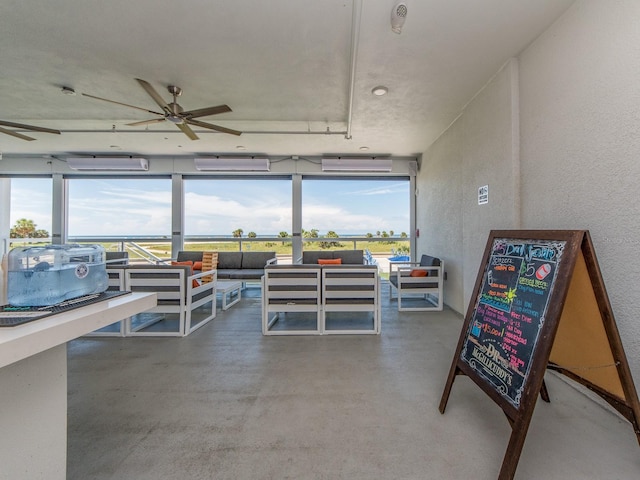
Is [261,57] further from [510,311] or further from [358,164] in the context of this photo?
[358,164]

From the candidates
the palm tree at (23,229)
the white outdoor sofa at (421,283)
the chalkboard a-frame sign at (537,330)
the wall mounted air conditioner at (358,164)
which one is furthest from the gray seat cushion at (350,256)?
the palm tree at (23,229)

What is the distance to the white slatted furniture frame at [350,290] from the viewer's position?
3.02 meters

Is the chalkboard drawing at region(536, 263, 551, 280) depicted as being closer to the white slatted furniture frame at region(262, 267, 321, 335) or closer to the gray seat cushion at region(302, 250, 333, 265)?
the white slatted furniture frame at region(262, 267, 321, 335)

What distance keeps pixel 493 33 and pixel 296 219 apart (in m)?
4.38

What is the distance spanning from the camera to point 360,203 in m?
6.44

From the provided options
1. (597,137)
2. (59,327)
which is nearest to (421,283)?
(597,137)

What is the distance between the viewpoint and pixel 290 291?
3057mm

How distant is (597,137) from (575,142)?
0.52 feet

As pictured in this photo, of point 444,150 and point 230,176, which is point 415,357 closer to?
Result: point 444,150

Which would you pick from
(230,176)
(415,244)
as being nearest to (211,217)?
(230,176)

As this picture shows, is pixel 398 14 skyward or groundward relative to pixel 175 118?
skyward

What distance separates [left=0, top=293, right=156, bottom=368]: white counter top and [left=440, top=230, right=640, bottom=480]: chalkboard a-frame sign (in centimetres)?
180

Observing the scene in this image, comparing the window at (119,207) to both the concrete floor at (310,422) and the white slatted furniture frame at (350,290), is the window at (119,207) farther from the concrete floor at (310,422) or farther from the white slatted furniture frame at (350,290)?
the white slatted furniture frame at (350,290)

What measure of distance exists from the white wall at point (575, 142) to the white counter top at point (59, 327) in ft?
8.90
